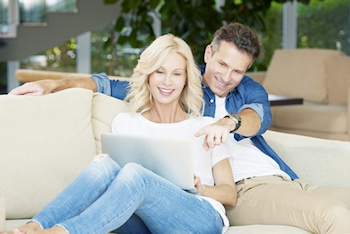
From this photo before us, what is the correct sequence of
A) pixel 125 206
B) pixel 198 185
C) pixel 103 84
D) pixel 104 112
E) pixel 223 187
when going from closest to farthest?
1. pixel 125 206
2. pixel 198 185
3. pixel 223 187
4. pixel 104 112
5. pixel 103 84

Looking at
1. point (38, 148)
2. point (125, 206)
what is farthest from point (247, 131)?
point (38, 148)

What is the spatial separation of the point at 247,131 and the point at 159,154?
1.66 feet

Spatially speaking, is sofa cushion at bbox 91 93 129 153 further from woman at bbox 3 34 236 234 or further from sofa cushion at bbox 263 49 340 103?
sofa cushion at bbox 263 49 340 103

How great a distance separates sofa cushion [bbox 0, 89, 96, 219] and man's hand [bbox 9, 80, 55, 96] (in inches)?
3.3

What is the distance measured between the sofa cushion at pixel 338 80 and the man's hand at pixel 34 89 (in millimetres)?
3608

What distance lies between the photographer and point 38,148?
2.82 meters

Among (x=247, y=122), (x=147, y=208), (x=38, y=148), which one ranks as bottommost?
(x=147, y=208)

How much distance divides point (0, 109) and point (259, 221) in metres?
1.07

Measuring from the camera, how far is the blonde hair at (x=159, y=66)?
2779 millimetres

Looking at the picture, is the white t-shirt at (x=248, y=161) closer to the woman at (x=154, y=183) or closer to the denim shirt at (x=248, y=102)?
the denim shirt at (x=248, y=102)

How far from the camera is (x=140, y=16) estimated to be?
25.5 feet

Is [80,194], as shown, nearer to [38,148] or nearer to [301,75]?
[38,148]

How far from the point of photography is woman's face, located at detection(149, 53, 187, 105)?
2789 mm

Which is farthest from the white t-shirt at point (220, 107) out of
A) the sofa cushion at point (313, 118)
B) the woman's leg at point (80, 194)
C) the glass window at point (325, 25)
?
the glass window at point (325, 25)
